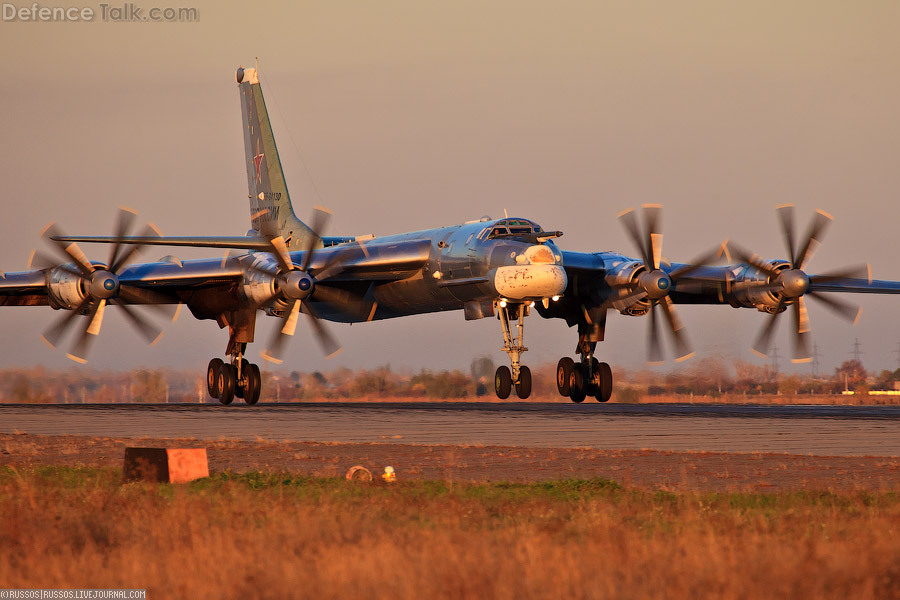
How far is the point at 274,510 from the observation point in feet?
29.1

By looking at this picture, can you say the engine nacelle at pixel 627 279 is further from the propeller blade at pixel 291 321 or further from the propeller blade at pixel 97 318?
the propeller blade at pixel 97 318

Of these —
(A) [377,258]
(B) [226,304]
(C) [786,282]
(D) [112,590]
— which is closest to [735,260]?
(C) [786,282]

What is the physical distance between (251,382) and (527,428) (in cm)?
1494

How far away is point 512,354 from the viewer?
27938mm

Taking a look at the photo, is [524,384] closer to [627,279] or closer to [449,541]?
[627,279]

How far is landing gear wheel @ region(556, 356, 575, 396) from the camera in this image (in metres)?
32.0

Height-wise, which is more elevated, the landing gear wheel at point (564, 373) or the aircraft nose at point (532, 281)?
the aircraft nose at point (532, 281)

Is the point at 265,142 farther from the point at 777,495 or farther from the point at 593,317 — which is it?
the point at 777,495

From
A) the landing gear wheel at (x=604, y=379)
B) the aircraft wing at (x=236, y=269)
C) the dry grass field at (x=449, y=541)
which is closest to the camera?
the dry grass field at (x=449, y=541)

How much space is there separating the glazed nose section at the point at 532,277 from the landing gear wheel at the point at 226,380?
401 inches

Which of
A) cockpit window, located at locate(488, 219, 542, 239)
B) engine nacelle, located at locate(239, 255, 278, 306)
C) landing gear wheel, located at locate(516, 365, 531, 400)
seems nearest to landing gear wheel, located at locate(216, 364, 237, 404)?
engine nacelle, located at locate(239, 255, 278, 306)

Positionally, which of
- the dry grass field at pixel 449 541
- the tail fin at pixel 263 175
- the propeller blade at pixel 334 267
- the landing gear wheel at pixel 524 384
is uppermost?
the tail fin at pixel 263 175

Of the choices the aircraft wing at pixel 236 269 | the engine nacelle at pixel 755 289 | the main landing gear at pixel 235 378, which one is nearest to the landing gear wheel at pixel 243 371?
the main landing gear at pixel 235 378

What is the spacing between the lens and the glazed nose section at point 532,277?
2661 centimetres
